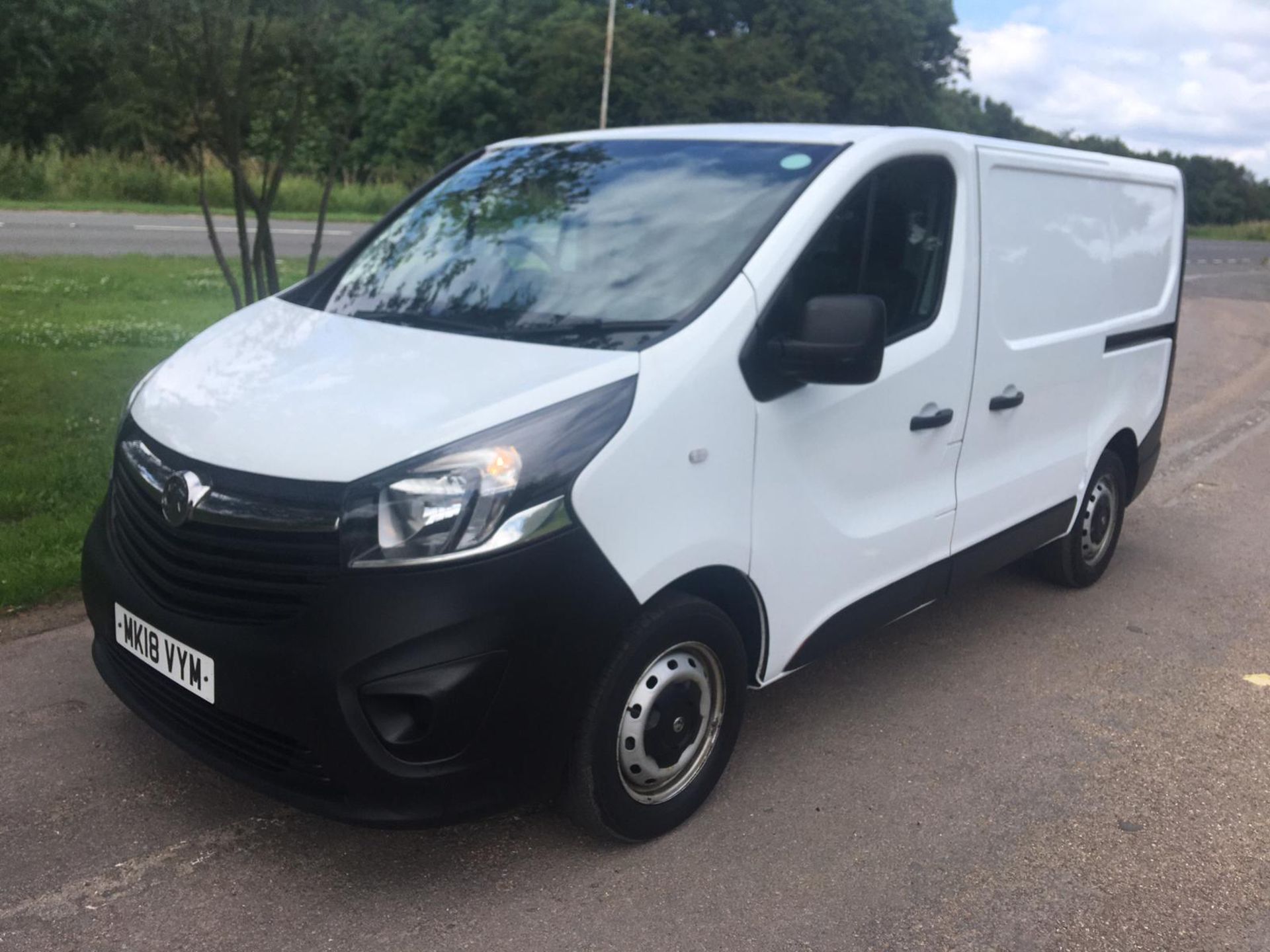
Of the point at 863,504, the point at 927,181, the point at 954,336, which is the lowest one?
the point at 863,504

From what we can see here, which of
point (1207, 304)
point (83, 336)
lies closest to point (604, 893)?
point (83, 336)

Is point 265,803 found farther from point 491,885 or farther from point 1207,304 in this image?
point 1207,304

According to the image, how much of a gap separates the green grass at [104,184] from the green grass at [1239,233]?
44242mm

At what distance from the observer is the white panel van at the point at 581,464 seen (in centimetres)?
266

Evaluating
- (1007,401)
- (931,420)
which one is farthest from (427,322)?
(1007,401)

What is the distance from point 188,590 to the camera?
283 cm

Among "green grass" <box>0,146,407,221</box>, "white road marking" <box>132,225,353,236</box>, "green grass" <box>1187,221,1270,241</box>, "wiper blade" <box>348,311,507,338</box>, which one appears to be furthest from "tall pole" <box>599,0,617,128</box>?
"wiper blade" <box>348,311,507,338</box>

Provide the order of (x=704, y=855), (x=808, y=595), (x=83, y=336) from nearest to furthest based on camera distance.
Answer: (x=704, y=855) < (x=808, y=595) < (x=83, y=336)

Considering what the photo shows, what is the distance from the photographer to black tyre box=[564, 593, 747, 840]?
2.93 metres

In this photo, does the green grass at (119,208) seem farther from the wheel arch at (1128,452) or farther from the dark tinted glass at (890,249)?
the dark tinted glass at (890,249)

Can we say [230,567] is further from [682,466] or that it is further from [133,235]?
[133,235]

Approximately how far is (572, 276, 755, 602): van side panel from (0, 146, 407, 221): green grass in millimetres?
22237

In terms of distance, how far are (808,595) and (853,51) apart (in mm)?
49699

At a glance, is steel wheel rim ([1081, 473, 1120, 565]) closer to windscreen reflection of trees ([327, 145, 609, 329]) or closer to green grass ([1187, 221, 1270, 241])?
windscreen reflection of trees ([327, 145, 609, 329])
